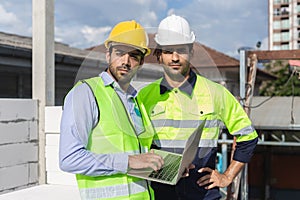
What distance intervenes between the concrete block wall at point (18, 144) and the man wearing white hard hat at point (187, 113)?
52.8 inches

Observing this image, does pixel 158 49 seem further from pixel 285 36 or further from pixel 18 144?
pixel 285 36

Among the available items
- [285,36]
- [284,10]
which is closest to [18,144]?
[285,36]

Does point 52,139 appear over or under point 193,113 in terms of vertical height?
under

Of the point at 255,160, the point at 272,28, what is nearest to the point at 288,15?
the point at 272,28

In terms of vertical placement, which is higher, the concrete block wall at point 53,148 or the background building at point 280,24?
the background building at point 280,24

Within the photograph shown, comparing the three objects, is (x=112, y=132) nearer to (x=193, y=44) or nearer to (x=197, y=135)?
(x=197, y=135)

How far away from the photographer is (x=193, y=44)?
4.85ft

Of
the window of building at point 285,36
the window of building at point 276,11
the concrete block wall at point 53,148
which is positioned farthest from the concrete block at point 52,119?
the window of building at point 276,11

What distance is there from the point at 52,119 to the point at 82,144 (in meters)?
1.74

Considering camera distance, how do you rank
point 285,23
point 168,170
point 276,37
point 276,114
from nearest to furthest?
point 168,170
point 276,114
point 276,37
point 285,23

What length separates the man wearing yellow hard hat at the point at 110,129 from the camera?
1321mm

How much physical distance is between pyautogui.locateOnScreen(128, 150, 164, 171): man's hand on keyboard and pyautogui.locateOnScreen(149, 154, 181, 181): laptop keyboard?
0.05m

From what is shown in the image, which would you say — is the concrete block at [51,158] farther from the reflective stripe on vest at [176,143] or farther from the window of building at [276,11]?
the window of building at [276,11]

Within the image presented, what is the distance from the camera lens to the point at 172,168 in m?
1.44
